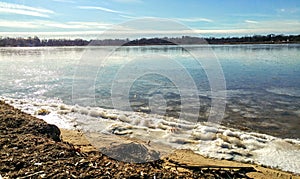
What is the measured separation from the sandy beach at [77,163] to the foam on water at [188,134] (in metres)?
0.50

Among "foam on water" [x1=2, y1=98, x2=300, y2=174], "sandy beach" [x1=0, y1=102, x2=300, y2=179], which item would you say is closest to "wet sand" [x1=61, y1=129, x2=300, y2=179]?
"sandy beach" [x1=0, y1=102, x2=300, y2=179]

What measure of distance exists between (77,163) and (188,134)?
4.02 metres

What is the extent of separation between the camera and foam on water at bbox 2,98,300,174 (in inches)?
232

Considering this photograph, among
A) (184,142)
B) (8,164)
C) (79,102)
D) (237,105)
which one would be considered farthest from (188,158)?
(79,102)

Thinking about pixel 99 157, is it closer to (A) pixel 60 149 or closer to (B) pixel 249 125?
(A) pixel 60 149

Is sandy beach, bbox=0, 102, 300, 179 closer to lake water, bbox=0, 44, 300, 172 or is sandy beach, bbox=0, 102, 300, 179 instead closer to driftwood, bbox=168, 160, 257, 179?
driftwood, bbox=168, 160, 257, 179

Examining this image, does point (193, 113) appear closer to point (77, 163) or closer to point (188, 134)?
point (188, 134)

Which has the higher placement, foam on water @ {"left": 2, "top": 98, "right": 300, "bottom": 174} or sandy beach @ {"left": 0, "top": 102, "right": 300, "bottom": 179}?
sandy beach @ {"left": 0, "top": 102, "right": 300, "bottom": 179}

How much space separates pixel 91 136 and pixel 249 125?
15.9 feet

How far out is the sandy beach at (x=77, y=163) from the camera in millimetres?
3795

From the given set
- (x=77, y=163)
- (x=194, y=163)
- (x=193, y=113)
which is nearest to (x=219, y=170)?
(x=194, y=163)

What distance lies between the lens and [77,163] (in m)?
4.06

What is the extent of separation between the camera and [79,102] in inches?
463

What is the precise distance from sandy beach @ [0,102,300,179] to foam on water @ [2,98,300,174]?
1.63 feet
